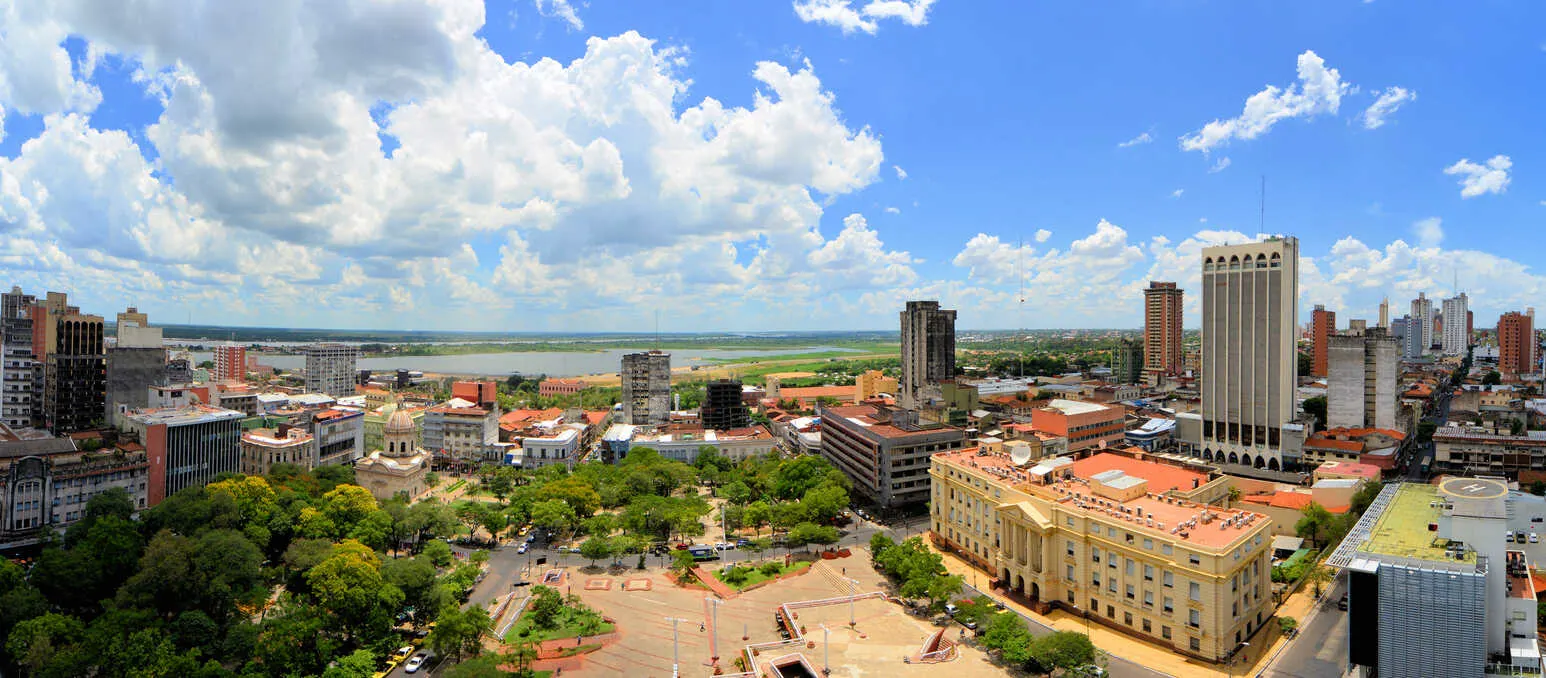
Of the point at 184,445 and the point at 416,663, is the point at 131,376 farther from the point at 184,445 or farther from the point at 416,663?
the point at 416,663

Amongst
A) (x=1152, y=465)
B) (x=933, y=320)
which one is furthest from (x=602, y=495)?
(x=933, y=320)

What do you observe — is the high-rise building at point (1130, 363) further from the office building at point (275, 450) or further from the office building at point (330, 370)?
the office building at point (330, 370)

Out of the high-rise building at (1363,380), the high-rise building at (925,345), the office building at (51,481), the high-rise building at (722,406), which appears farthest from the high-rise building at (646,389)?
the high-rise building at (1363,380)

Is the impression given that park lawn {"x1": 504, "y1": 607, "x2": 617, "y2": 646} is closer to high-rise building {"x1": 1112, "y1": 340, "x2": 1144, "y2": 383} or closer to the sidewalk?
the sidewalk

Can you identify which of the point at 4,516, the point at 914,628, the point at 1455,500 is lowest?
the point at 914,628

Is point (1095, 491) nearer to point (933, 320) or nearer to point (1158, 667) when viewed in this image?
point (1158, 667)

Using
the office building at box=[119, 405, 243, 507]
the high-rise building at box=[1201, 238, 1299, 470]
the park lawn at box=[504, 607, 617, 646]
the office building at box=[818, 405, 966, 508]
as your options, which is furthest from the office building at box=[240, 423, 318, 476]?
the high-rise building at box=[1201, 238, 1299, 470]
